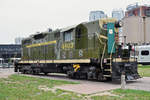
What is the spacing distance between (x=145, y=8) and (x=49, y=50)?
298 ft

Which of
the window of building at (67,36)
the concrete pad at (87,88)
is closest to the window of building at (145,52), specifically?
the window of building at (67,36)

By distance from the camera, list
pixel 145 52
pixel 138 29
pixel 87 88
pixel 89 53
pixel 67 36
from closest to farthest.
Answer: pixel 87 88
pixel 89 53
pixel 67 36
pixel 145 52
pixel 138 29

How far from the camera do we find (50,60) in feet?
48.0

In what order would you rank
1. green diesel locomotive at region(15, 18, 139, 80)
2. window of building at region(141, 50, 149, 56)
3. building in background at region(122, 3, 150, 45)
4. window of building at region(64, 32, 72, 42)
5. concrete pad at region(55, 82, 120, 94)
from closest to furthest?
concrete pad at region(55, 82, 120, 94)
green diesel locomotive at region(15, 18, 139, 80)
window of building at region(64, 32, 72, 42)
window of building at region(141, 50, 149, 56)
building in background at region(122, 3, 150, 45)

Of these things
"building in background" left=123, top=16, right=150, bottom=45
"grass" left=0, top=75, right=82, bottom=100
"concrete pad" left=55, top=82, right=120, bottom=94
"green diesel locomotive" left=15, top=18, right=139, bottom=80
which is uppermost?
"building in background" left=123, top=16, right=150, bottom=45

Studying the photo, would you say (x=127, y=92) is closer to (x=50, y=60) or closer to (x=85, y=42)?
(x=85, y=42)

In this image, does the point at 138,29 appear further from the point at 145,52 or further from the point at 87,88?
the point at 87,88

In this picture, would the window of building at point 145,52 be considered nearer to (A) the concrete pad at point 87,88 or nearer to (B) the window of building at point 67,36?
(B) the window of building at point 67,36

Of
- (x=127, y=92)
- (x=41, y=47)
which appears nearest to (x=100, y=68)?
(x=127, y=92)

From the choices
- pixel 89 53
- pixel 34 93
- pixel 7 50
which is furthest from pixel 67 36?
pixel 7 50

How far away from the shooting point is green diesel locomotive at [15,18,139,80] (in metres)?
10.4

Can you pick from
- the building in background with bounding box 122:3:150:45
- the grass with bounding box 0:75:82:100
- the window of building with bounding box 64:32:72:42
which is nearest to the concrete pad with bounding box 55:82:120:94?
the grass with bounding box 0:75:82:100

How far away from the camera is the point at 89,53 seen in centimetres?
1148

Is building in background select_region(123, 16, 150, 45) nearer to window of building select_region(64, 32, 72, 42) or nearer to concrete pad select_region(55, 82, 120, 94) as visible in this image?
window of building select_region(64, 32, 72, 42)
